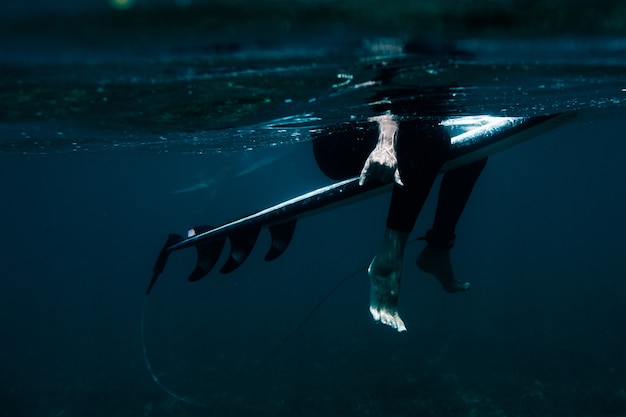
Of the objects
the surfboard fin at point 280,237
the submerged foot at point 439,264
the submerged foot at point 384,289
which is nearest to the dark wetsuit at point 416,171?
the submerged foot at point 439,264

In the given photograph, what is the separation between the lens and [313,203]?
5391 mm

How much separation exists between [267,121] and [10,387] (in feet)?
64.1

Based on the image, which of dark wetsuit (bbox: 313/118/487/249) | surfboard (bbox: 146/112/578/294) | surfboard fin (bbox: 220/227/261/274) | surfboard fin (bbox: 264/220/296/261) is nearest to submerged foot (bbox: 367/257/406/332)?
dark wetsuit (bbox: 313/118/487/249)

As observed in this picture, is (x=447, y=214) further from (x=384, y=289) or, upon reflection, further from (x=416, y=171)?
(x=384, y=289)

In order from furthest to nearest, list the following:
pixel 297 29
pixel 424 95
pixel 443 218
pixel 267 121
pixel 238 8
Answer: pixel 267 121, pixel 424 95, pixel 443 218, pixel 297 29, pixel 238 8

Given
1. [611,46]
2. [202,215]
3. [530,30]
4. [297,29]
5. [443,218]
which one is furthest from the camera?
[202,215]

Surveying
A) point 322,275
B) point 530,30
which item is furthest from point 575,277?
point 322,275

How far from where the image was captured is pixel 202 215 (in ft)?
353

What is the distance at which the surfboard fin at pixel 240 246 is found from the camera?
5770 millimetres

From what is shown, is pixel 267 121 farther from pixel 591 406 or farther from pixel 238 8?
pixel 591 406

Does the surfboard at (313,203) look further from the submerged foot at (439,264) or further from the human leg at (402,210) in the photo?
the submerged foot at (439,264)

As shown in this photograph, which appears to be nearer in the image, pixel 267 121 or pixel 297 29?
pixel 297 29

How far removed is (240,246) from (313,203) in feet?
4.09

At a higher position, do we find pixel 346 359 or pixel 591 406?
pixel 591 406
